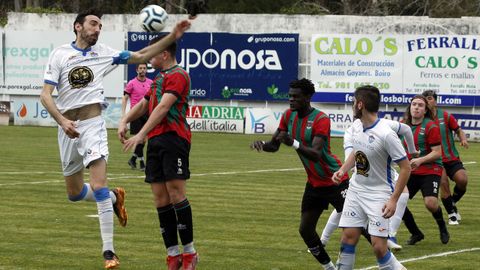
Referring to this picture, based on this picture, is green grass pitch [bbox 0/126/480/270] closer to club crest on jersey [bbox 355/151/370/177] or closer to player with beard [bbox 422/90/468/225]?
player with beard [bbox 422/90/468/225]

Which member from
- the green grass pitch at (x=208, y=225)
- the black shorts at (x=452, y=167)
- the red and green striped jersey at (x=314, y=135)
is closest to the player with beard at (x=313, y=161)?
the red and green striped jersey at (x=314, y=135)

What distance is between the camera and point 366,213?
33.4 feet

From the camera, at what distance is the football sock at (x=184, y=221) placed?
11.3 meters

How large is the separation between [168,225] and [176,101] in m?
1.21

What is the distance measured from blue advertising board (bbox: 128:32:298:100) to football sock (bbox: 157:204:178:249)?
31.2m

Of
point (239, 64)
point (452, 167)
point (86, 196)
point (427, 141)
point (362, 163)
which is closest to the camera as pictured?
point (362, 163)

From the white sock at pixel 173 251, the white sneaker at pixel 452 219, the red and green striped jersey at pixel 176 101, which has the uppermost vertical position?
the red and green striped jersey at pixel 176 101

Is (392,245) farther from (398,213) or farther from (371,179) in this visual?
(371,179)

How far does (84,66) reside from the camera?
12250 mm

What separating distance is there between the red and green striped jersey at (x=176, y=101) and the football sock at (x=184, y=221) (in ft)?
2.13

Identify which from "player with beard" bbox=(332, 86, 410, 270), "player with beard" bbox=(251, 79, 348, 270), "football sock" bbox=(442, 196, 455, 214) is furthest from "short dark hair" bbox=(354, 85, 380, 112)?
"football sock" bbox=(442, 196, 455, 214)

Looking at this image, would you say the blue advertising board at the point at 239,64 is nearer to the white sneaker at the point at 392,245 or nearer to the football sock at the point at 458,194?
the football sock at the point at 458,194

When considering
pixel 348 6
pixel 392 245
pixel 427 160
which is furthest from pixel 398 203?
pixel 348 6

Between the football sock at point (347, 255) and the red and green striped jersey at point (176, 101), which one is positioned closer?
the football sock at point (347, 255)
